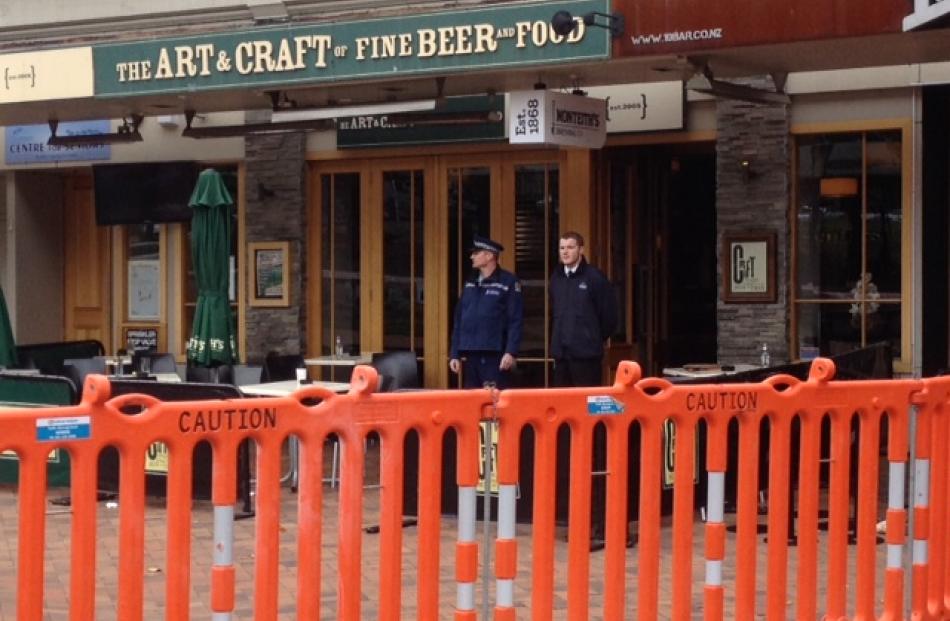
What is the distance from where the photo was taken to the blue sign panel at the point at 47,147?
17719mm

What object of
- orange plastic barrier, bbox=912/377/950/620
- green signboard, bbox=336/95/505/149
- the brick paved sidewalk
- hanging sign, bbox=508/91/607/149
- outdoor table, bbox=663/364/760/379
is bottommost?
the brick paved sidewalk

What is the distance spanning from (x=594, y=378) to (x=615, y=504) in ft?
19.7

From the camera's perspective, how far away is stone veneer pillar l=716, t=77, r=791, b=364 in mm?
14055

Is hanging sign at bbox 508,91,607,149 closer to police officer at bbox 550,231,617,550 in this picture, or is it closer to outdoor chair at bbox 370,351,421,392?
police officer at bbox 550,231,617,550

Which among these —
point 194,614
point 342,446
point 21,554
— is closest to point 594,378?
point 194,614

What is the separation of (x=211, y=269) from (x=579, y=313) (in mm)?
3481

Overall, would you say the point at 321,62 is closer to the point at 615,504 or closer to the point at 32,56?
the point at 32,56

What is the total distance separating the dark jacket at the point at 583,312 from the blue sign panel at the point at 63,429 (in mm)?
7401

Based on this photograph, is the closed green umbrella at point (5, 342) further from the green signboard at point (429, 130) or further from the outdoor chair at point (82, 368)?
the green signboard at point (429, 130)

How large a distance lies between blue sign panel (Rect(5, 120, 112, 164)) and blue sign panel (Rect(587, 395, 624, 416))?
12357mm

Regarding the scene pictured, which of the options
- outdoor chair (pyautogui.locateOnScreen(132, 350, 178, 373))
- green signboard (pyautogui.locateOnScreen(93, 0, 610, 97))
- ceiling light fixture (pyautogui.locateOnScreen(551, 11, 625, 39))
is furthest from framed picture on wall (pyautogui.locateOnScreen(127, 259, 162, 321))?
ceiling light fixture (pyautogui.locateOnScreen(551, 11, 625, 39))

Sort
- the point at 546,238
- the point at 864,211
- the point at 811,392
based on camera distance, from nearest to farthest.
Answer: the point at 811,392 < the point at 864,211 < the point at 546,238

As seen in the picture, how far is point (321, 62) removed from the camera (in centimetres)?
1284

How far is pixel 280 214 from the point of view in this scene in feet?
54.6
